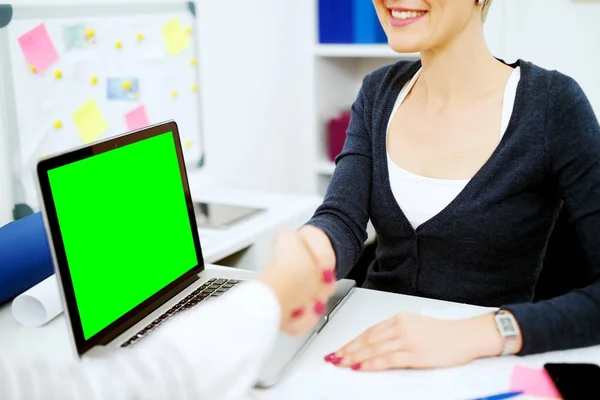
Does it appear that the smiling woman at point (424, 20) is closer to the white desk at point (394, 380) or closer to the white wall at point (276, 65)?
the white desk at point (394, 380)

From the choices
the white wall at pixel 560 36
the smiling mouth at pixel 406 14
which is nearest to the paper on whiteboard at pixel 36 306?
the smiling mouth at pixel 406 14

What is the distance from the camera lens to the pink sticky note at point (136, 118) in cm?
186

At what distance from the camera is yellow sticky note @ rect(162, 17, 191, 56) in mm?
1965

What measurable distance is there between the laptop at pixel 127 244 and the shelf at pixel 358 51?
4.33 ft

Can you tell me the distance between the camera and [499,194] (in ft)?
3.66

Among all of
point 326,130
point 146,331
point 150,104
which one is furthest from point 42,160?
point 326,130

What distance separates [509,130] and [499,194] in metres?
0.11

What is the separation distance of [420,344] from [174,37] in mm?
1432

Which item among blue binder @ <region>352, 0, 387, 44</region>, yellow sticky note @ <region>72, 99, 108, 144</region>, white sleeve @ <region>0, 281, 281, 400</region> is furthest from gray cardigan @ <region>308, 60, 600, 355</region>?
blue binder @ <region>352, 0, 387, 44</region>

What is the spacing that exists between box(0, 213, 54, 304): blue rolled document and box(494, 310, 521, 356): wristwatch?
784mm

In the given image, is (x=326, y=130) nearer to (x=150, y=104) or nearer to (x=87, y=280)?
(x=150, y=104)

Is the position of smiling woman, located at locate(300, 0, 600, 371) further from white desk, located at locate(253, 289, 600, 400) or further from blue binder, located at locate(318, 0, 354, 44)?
blue binder, located at locate(318, 0, 354, 44)

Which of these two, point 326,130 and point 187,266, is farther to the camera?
point 326,130

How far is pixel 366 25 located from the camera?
2.31m
